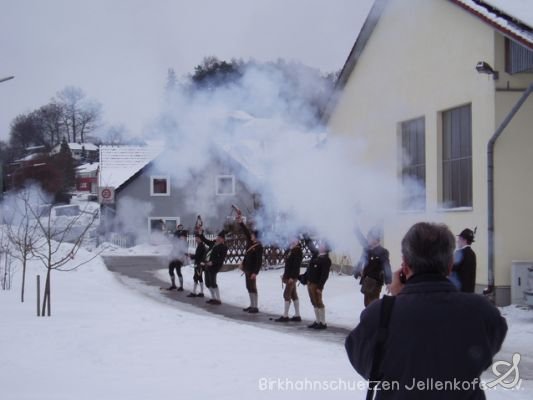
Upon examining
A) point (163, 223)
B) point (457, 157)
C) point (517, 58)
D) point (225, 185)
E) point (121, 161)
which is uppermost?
point (121, 161)

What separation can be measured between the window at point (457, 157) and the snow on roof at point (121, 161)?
27894 mm

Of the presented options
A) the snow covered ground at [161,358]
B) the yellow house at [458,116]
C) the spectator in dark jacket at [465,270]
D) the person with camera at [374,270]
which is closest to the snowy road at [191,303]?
the person with camera at [374,270]

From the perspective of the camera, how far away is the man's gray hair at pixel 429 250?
10.4ft

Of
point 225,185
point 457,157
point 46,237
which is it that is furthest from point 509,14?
point 225,185

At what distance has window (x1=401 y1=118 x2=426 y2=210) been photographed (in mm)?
17891

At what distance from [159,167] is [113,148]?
353 inches

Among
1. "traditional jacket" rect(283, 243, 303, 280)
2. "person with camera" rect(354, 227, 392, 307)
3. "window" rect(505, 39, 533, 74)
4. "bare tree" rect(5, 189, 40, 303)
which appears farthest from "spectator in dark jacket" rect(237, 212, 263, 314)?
"window" rect(505, 39, 533, 74)

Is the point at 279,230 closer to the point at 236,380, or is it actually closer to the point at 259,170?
the point at 259,170

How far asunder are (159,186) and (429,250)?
39.9 m

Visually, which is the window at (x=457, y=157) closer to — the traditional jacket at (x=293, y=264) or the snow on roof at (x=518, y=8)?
the snow on roof at (x=518, y=8)

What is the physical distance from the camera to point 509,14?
562 inches

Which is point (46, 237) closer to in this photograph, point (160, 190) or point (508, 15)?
point (508, 15)

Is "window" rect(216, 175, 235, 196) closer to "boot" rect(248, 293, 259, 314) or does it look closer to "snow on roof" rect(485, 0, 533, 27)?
"boot" rect(248, 293, 259, 314)

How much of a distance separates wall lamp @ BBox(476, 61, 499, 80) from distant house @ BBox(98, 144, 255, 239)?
1643cm
